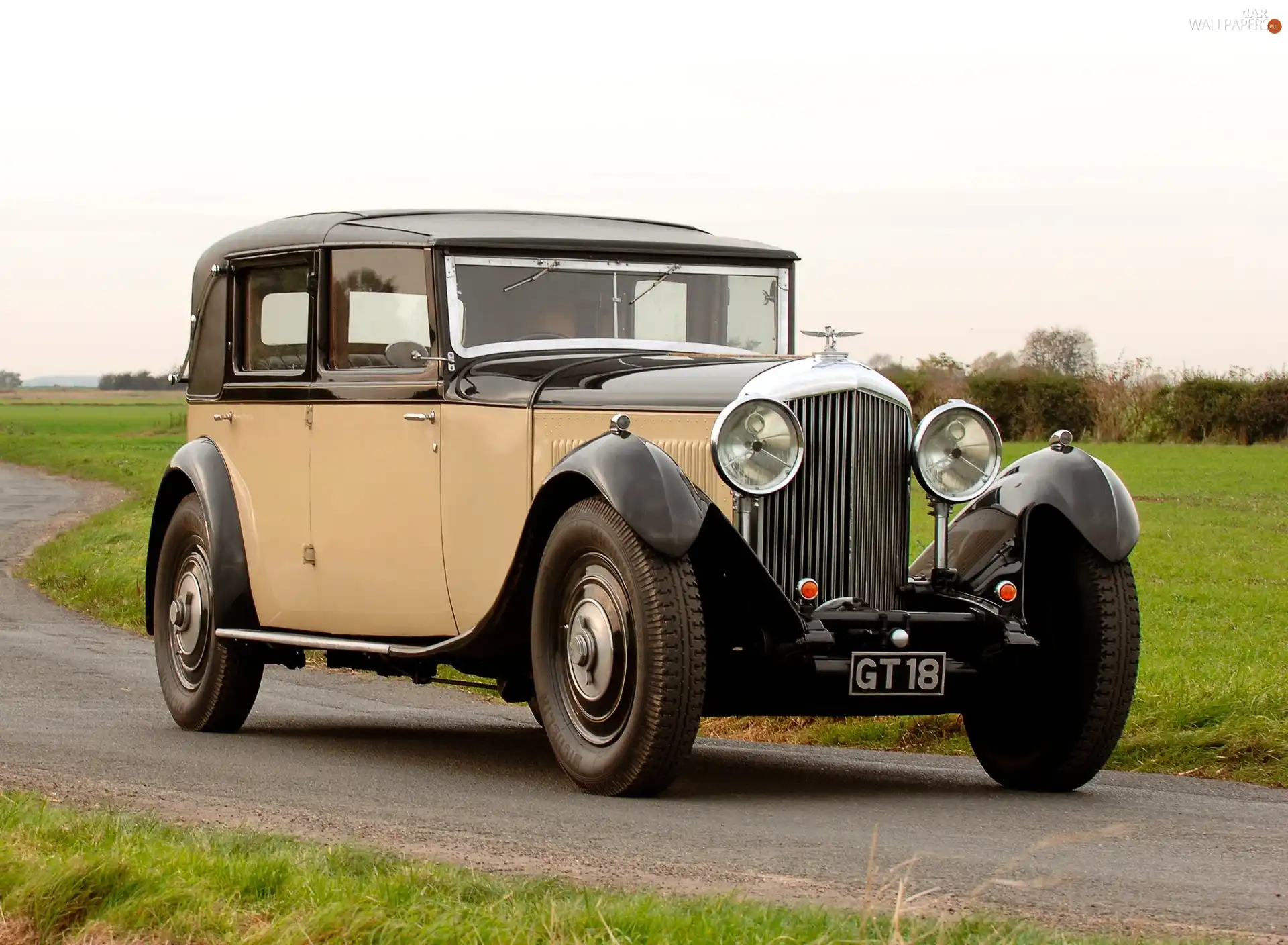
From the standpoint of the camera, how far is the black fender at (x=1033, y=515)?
22.6 feet

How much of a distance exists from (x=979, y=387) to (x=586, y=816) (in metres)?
35.7

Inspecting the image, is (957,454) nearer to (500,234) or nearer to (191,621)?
(500,234)

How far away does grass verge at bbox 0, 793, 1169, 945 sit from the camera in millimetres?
3859

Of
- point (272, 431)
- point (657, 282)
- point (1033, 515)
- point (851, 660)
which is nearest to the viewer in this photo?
point (851, 660)

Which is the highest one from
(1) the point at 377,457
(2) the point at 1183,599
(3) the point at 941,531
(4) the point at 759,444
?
(4) the point at 759,444

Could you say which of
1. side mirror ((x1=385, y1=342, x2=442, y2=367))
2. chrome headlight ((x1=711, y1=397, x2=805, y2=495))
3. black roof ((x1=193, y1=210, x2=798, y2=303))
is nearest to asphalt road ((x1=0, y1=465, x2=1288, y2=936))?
chrome headlight ((x1=711, y1=397, x2=805, y2=495))

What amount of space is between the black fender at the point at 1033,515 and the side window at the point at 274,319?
317 cm

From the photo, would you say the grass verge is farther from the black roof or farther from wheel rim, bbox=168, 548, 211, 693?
wheel rim, bbox=168, 548, 211, 693

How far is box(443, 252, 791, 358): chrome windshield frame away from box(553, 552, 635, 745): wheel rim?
1.42 metres

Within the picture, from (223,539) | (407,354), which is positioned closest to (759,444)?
(407,354)

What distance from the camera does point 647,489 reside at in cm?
621

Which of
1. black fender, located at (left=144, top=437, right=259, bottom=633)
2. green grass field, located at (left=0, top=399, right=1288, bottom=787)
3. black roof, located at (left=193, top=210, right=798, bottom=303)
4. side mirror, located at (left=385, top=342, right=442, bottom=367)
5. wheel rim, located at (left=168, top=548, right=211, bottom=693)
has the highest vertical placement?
black roof, located at (left=193, top=210, right=798, bottom=303)

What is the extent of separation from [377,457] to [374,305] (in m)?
0.72

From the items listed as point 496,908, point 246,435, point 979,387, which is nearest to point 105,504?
point 979,387
